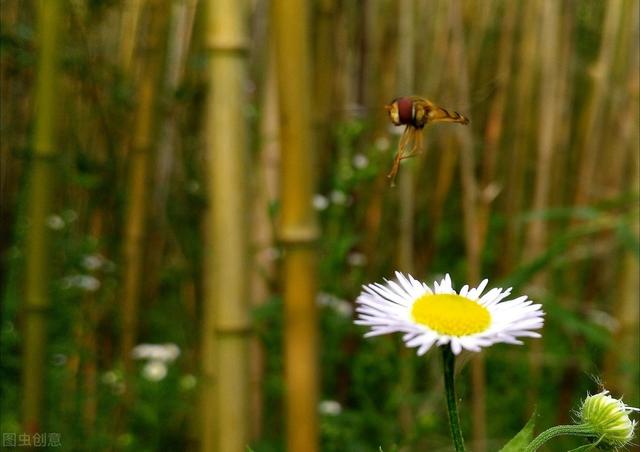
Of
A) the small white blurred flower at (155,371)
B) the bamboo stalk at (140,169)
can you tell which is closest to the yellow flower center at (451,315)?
the bamboo stalk at (140,169)

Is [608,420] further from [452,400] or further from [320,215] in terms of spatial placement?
[320,215]

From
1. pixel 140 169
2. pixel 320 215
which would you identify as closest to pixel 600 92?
pixel 320 215

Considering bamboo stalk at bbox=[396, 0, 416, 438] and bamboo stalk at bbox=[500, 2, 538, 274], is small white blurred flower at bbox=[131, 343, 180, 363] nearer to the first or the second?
bamboo stalk at bbox=[396, 0, 416, 438]

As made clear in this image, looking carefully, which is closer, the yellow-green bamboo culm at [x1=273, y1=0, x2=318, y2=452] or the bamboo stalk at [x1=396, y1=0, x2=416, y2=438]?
the yellow-green bamboo culm at [x1=273, y1=0, x2=318, y2=452]

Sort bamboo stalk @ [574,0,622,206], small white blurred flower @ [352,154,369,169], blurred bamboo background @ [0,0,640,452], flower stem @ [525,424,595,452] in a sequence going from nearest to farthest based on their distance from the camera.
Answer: flower stem @ [525,424,595,452] < blurred bamboo background @ [0,0,640,452] < small white blurred flower @ [352,154,369,169] < bamboo stalk @ [574,0,622,206]

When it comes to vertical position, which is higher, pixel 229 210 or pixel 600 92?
pixel 600 92

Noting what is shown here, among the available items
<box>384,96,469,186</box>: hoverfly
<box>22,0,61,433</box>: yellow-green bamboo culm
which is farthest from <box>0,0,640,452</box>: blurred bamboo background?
<box>384,96,469,186</box>: hoverfly

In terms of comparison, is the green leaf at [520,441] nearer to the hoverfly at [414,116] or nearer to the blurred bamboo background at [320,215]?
the hoverfly at [414,116]
